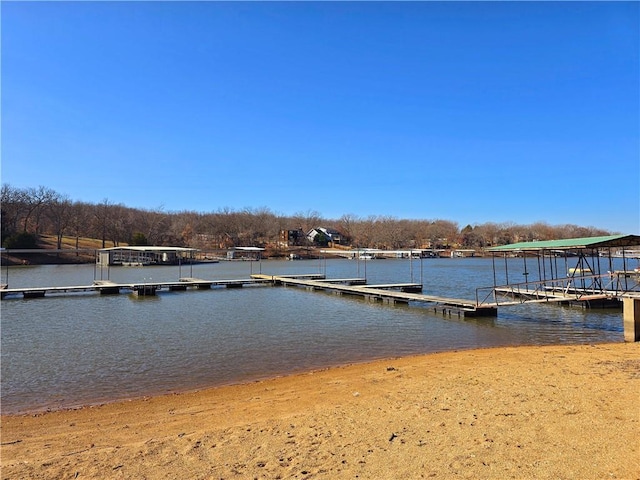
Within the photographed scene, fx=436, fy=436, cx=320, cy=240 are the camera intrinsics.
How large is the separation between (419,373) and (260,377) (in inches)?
155

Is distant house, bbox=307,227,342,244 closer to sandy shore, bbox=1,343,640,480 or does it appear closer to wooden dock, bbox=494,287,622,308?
wooden dock, bbox=494,287,622,308

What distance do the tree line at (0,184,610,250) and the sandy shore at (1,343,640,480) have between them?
83636mm

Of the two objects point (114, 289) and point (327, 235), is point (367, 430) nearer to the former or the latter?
point (114, 289)

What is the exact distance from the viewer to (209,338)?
Result: 1614cm

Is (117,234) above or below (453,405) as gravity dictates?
above

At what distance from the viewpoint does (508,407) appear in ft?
22.5

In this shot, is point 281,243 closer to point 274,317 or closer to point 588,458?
point 274,317

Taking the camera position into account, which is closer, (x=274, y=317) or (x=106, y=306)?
(x=274, y=317)

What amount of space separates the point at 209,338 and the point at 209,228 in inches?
4724

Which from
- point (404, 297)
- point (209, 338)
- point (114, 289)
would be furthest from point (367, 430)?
point (114, 289)

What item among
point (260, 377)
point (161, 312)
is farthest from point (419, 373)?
point (161, 312)

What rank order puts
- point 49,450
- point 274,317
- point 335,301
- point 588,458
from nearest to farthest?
point 588,458 → point 49,450 → point 274,317 → point 335,301

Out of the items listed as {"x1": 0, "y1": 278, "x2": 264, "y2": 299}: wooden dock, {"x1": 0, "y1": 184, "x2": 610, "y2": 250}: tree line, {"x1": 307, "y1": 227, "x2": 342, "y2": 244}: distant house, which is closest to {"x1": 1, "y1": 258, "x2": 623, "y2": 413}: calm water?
{"x1": 0, "y1": 278, "x2": 264, "y2": 299}: wooden dock

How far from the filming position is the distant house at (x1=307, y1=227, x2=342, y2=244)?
472 ft
